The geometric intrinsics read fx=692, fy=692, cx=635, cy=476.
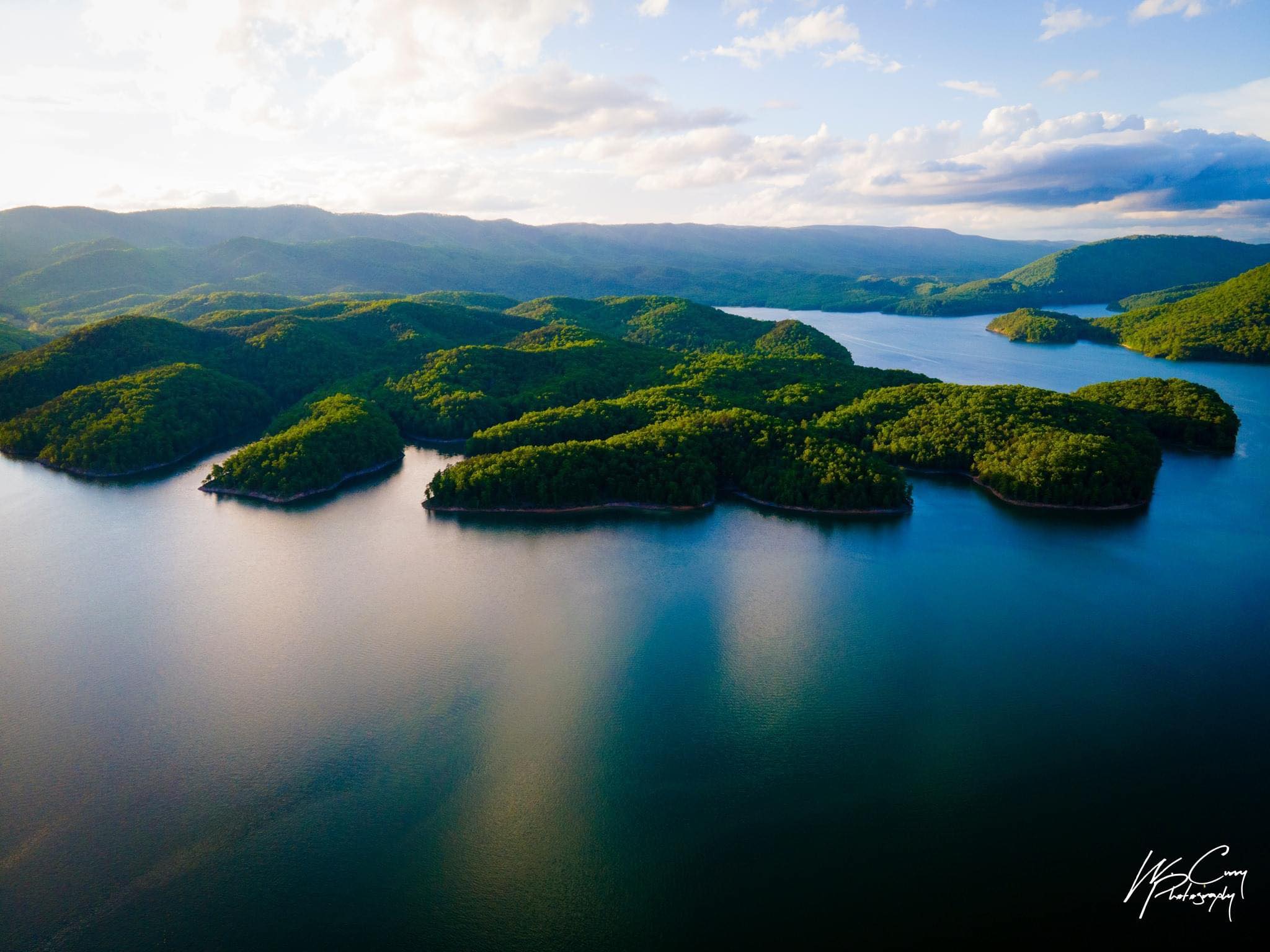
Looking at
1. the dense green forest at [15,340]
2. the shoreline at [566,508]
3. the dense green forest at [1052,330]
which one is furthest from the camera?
the dense green forest at [1052,330]

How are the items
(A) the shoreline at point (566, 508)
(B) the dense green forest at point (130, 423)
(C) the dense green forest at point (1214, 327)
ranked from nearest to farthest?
(A) the shoreline at point (566, 508)
(B) the dense green forest at point (130, 423)
(C) the dense green forest at point (1214, 327)

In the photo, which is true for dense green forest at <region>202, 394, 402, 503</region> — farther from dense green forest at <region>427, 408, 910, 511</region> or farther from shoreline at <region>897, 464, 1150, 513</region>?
shoreline at <region>897, 464, 1150, 513</region>

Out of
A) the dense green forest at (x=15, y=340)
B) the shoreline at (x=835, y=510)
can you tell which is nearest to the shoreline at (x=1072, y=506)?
the shoreline at (x=835, y=510)

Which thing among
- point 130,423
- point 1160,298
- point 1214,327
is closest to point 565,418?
point 130,423

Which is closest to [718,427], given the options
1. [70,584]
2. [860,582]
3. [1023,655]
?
[860,582]

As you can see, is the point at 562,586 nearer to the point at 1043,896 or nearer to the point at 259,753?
the point at 259,753

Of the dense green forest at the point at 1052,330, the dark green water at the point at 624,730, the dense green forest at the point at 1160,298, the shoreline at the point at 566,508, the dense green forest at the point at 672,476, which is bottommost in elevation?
the dark green water at the point at 624,730

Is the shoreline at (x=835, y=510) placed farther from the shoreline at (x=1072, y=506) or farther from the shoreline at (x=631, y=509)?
the shoreline at (x=1072, y=506)
